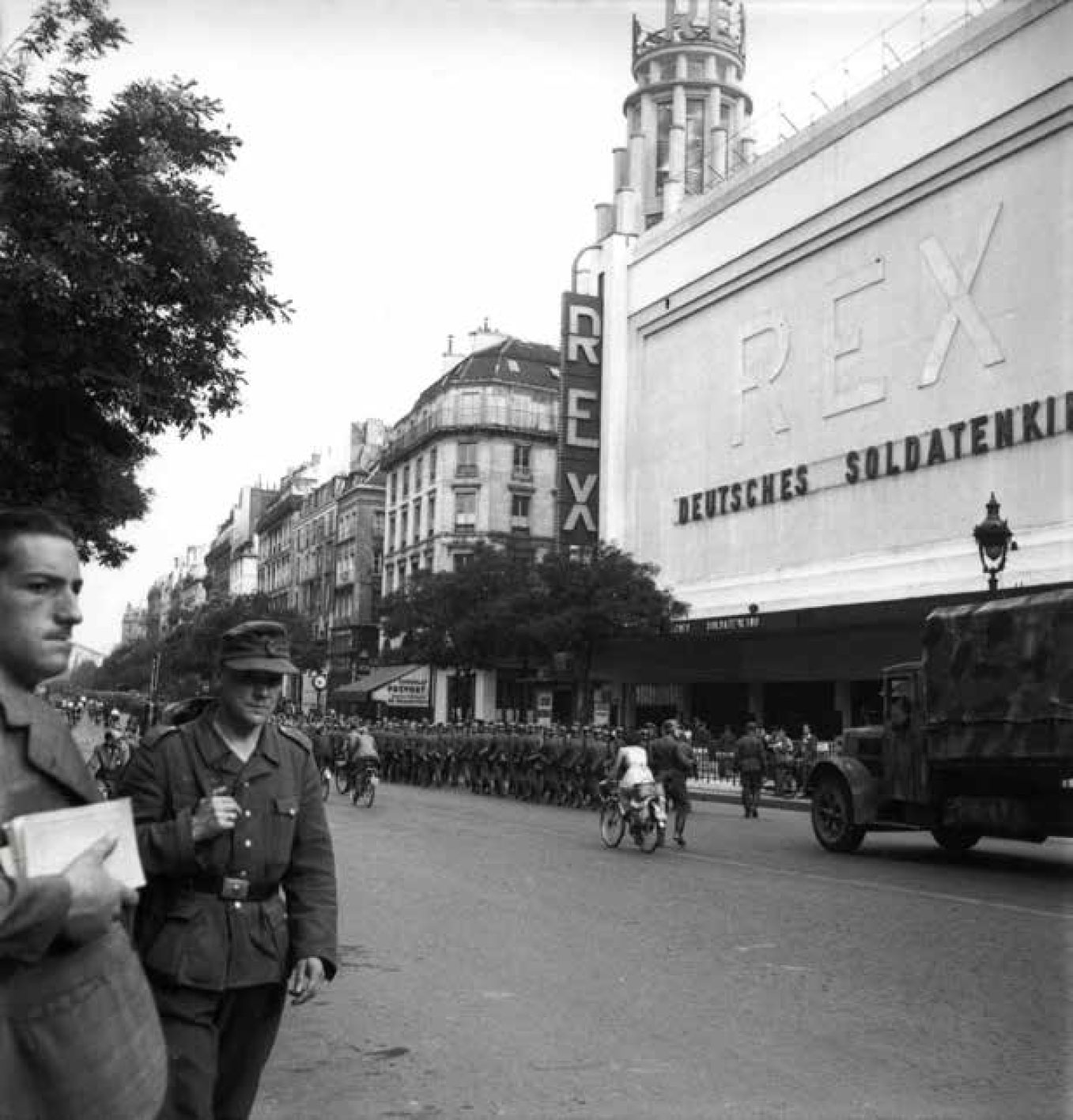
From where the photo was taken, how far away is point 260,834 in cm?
346

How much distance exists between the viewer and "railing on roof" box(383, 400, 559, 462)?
6162 centimetres

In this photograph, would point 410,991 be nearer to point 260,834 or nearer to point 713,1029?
point 713,1029

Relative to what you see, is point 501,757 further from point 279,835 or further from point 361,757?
point 279,835

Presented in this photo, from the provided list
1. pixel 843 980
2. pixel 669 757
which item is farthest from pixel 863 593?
pixel 843 980

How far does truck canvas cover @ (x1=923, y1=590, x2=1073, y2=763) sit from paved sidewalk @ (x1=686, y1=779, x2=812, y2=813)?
11.0 m

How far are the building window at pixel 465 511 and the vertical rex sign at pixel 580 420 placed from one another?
52.1ft

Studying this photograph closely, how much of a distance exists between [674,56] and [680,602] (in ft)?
141

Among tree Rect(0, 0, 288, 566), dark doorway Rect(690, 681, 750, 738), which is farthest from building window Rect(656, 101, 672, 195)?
tree Rect(0, 0, 288, 566)

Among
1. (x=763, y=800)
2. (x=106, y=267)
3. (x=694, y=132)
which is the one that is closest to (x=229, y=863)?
(x=106, y=267)

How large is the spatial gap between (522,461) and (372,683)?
43.1 feet

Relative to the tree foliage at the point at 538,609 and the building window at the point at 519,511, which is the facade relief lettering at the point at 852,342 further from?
the building window at the point at 519,511

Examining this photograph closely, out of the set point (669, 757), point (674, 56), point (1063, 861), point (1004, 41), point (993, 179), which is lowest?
point (1063, 861)

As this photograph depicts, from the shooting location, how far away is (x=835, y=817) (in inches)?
617

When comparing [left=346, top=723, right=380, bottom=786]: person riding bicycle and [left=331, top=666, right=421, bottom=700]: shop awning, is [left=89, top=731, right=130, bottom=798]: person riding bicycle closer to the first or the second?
[left=346, top=723, right=380, bottom=786]: person riding bicycle
